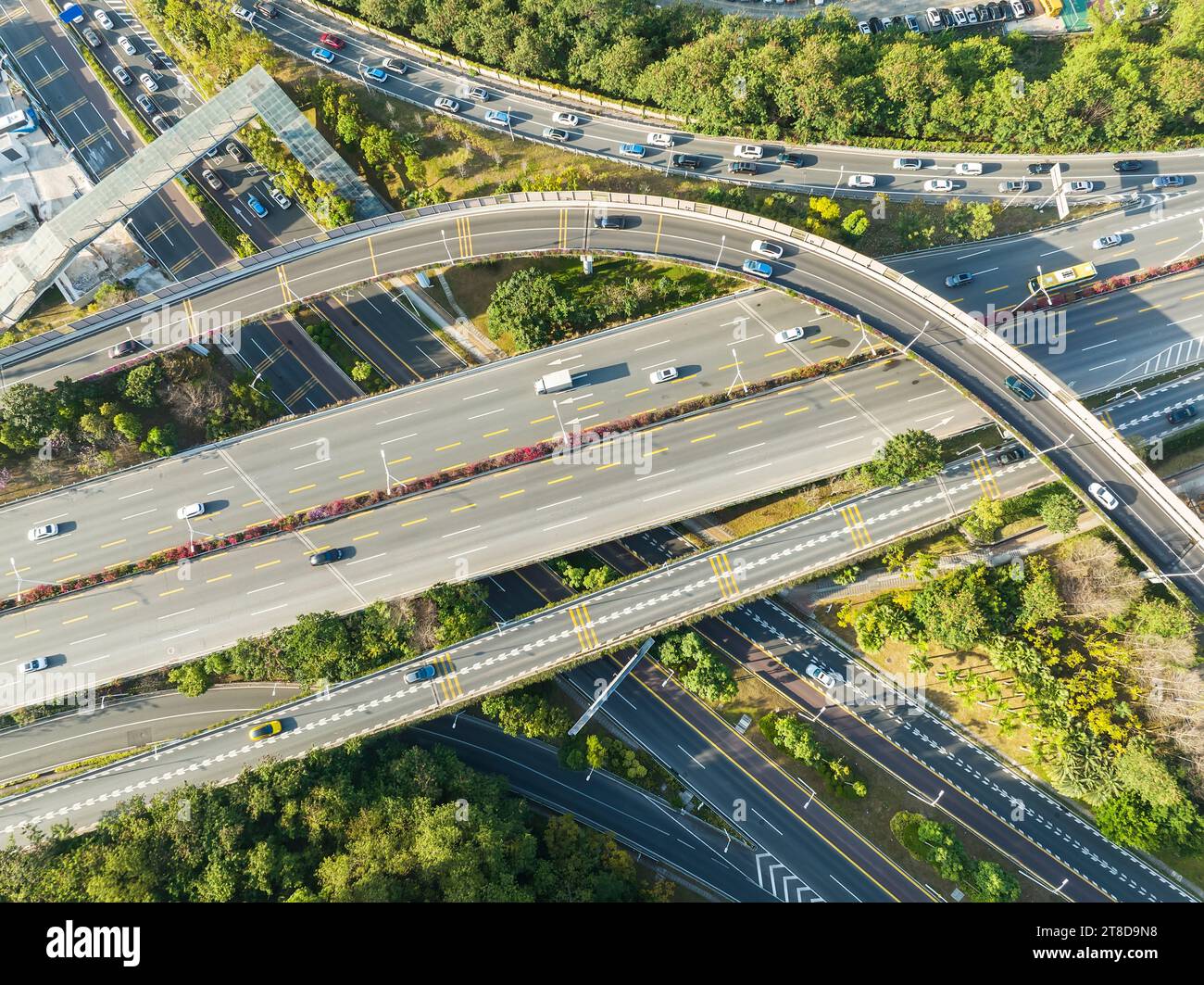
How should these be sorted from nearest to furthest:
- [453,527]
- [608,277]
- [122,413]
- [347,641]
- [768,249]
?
[347,641] → [453,527] → [122,413] → [768,249] → [608,277]

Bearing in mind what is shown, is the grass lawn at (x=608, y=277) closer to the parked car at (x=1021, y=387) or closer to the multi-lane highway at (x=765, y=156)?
the multi-lane highway at (x=765, y=156)

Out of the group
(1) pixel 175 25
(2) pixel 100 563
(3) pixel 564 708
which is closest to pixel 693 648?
(3) pixel 564 708

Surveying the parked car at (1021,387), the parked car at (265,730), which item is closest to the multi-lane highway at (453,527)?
the parked car at (1021,387)

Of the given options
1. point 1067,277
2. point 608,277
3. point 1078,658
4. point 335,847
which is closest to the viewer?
point 335,847

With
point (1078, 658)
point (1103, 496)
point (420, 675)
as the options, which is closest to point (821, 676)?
point (1078, 658)

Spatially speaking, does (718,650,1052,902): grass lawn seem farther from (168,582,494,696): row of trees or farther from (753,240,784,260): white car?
(753,240,784,260): white car

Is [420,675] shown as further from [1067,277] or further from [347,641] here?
[1067,277]
